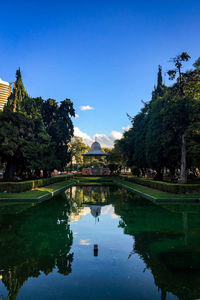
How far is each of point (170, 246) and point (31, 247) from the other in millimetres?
4431

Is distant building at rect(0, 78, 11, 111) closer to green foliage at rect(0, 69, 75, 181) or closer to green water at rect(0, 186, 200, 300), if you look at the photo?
green foliage at rect(0, 69, 75, 181)

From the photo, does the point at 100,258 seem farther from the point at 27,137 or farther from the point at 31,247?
the point at 27,137

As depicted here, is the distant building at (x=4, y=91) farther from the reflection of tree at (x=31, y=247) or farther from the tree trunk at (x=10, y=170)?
the reflection of tree at (x=31, y=247)

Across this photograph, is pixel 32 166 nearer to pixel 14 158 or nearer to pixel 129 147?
pixel 14 158

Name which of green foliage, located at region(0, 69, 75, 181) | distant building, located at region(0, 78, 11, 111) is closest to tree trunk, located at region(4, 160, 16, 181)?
green foliage, located at region(0, 69, 75, 181)

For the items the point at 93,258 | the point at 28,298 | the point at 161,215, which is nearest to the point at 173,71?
the point at 161,215

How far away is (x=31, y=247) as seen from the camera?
7992 mm

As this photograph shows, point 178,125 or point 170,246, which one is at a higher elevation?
point 178,125

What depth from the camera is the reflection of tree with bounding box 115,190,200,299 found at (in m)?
5.52

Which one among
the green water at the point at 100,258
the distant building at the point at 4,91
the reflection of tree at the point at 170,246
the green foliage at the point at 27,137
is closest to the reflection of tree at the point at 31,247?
the green water at the point at 100,258

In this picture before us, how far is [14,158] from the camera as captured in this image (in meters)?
30.7

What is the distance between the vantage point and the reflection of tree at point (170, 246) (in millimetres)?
5521

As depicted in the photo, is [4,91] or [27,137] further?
[4,91]

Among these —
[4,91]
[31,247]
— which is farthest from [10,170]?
[4,91]
